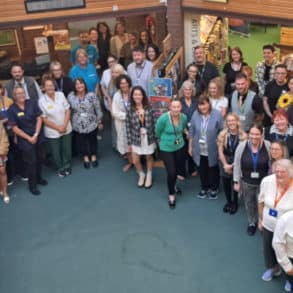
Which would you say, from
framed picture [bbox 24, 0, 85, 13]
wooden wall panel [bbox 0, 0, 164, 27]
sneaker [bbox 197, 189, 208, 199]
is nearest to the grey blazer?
sneaker [bbox 197, 189, 208, 199]

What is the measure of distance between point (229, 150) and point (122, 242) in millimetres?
1689

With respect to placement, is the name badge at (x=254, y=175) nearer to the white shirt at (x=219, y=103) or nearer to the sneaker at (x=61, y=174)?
the white shirt at (x=219, y=103)

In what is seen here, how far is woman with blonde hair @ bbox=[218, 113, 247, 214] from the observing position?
5426mm

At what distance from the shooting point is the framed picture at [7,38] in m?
9.91

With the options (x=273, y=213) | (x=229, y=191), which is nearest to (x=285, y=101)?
(x=229, y=191)

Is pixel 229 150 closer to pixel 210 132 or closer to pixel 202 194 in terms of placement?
pixel 210 132

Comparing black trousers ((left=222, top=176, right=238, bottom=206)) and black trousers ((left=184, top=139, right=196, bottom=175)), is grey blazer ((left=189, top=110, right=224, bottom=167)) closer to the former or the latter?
black trousers ((left=222, top=176, right=238, bottom=206))

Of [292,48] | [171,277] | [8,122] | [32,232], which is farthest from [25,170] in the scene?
[292,48]

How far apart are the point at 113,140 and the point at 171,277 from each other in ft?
10.6

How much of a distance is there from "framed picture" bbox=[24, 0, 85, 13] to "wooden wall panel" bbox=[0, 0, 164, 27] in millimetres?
61

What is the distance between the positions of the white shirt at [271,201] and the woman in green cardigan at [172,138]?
1.73m

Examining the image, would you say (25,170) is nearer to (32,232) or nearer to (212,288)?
(32,232)

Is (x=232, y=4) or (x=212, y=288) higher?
(x=232, y=4)

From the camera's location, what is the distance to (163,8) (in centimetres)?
785
